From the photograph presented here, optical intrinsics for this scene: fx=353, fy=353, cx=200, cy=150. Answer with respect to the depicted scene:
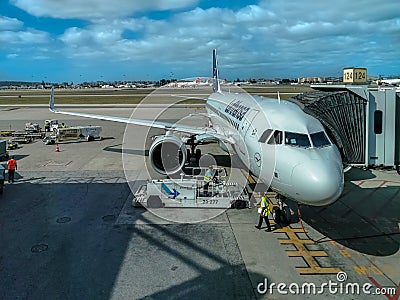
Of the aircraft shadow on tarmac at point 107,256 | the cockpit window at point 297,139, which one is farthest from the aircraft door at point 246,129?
the aircraft shadow on tarmac at point 107,256

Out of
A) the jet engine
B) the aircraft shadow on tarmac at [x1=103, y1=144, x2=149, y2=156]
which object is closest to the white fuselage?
the jet engine

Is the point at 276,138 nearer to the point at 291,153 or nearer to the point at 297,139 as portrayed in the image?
the point at 297,139

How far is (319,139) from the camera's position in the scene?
37.5 ft

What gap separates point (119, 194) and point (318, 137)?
9.95m

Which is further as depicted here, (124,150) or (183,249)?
(124,150)

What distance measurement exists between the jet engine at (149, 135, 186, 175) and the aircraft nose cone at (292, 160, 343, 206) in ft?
26.9

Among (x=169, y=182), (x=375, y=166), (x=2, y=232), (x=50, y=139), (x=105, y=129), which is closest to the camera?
(x=2, y=232)

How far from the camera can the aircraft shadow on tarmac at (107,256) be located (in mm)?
9086

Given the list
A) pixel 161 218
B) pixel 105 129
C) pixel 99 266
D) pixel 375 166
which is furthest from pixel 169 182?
pixel 105 129

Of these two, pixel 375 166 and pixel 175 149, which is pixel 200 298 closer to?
pixel 375 166

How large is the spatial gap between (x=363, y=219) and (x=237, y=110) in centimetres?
790

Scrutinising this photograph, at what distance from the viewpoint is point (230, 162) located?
2372 cm

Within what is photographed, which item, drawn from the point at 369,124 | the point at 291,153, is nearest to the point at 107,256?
the point at 291,153

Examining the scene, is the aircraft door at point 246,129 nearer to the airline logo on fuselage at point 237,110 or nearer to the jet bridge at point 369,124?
the airline logo on fuselage at point 237,110
